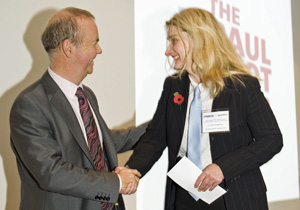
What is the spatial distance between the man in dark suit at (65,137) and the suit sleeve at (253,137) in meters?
0.56

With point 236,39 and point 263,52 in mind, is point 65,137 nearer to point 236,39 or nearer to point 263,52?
point 236,39

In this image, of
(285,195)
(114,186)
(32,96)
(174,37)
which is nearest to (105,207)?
(114,186)

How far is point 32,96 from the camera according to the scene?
1892 millimetres

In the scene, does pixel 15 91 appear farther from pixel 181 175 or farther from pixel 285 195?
pixel 285 195

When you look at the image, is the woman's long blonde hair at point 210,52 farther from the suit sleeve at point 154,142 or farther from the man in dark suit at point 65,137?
the man in dark suit at point 65,137

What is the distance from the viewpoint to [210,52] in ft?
6.92

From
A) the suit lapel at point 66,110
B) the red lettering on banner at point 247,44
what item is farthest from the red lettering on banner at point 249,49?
the suit lapel at point 66,110

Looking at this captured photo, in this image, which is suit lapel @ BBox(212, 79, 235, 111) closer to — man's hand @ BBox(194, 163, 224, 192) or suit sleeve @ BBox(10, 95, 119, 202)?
man's hand @ BBox(194, 163, 224, 192)

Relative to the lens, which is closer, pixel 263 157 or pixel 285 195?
pixel 263 157

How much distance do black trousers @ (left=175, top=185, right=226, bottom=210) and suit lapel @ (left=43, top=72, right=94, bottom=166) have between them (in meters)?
0.54

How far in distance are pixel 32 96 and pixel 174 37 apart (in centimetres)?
89

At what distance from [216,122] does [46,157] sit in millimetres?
887

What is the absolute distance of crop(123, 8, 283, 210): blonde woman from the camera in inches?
75.8

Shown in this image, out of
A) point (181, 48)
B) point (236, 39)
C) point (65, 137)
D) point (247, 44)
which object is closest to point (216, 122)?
point (181, 48)
